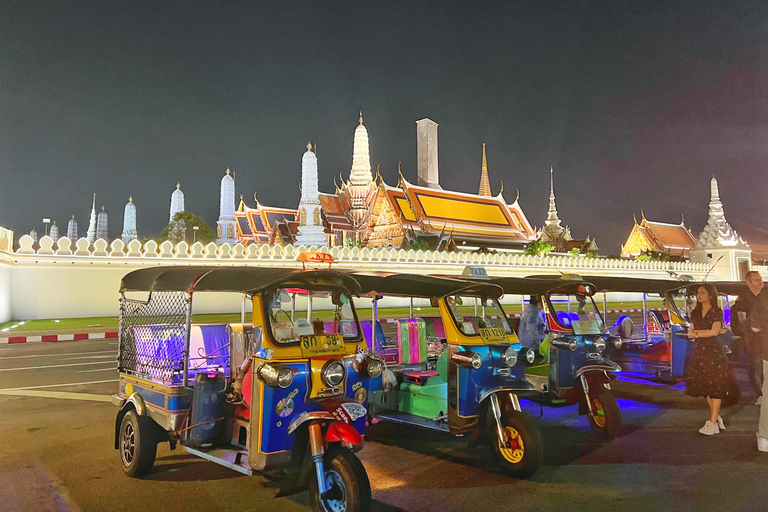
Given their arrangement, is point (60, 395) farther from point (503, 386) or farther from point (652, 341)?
point (652, 341)

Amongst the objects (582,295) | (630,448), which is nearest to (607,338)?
(582,295)

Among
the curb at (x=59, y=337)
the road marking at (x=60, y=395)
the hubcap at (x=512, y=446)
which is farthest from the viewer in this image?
the curb at (x=59, y=337)

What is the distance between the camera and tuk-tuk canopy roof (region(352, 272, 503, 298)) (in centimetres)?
534

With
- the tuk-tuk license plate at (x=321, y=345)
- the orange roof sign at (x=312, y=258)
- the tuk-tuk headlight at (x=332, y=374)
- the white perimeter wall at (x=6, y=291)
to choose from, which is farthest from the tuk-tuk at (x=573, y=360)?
the white perimeter wall at (x=6, y=291)

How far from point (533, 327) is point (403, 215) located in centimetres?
2860

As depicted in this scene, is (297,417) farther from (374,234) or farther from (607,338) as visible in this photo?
(374,234)

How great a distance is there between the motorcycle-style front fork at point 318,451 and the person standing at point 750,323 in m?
5.40

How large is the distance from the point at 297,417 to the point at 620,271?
33959mm

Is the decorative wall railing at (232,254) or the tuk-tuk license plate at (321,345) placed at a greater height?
the decorative wall railing at (232,254)

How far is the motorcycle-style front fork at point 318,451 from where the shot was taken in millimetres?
3488

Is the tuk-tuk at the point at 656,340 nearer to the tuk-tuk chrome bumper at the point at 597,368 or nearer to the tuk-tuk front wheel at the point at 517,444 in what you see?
the tuk-tuk chrome bumper at the point at 597,368

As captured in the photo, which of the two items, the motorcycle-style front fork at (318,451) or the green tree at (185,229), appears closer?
the motorcycle-style front fork at (318,451)

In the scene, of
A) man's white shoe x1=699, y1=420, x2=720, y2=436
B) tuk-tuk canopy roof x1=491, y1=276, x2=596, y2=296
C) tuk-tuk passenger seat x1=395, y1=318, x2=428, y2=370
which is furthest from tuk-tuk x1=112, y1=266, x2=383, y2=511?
man's white shoe x1=699, y1=420, x2=720, y2=436

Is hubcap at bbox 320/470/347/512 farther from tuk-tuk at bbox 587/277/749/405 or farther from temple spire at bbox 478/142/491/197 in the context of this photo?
temple spire at bbox 478/142/491/197
